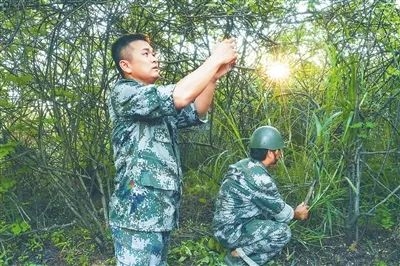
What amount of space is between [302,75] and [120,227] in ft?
8.57

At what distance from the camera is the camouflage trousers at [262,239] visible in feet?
13.1

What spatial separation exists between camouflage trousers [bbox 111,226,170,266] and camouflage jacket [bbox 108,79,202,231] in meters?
0.04

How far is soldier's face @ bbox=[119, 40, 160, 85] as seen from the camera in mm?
2832

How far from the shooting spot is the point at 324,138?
13.6 ft

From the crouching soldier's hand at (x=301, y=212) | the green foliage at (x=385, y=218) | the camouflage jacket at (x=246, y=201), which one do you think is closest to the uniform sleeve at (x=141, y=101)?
the camouflage jacket at (x=246, y=201)

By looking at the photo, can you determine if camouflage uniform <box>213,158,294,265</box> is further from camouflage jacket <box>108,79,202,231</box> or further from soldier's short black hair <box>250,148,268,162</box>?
camouflage jacket <box>108,79,202,231</box>

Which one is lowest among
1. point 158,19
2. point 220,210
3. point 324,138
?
point 220,210

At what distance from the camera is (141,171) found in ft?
8.89

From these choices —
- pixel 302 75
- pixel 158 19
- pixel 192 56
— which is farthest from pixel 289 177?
pixel 158 19

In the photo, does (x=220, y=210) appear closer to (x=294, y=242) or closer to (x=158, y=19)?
Answer: (x=294, y=242)

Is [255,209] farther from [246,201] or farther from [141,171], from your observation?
[141,171]

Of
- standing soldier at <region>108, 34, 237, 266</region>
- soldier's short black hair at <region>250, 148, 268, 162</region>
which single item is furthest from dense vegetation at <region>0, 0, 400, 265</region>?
standing soldier at <region>108, 34, 237, 266</region>

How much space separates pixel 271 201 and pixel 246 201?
19 cm

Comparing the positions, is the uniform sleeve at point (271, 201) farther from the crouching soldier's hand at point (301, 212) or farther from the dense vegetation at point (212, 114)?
the dense vegetation at point (212, 114)
